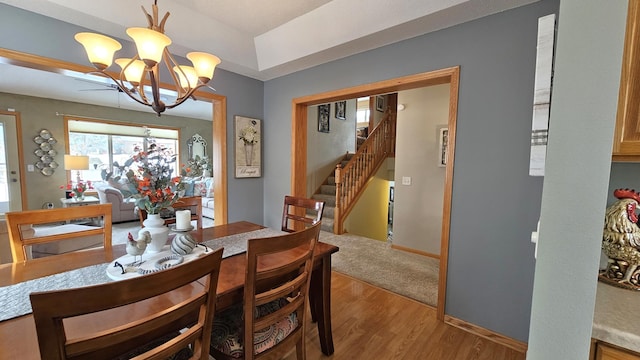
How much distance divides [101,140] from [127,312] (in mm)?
7310

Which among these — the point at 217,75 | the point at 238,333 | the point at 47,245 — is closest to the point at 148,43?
the point at 238,333

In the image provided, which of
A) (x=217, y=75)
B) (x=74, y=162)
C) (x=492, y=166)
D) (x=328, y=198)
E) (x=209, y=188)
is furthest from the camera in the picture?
(x=209, y=188)

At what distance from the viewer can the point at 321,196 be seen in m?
5.25

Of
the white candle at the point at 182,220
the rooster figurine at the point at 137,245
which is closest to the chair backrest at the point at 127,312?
the rooster figurine at the point at 137,245

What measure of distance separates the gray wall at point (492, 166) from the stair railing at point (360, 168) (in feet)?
8.58

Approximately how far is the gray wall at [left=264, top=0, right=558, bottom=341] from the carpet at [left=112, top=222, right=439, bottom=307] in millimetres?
546

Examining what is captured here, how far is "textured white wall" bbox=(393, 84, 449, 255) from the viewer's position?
364 cm

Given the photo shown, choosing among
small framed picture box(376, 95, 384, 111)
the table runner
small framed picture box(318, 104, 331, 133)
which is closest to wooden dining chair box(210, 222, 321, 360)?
the table runner

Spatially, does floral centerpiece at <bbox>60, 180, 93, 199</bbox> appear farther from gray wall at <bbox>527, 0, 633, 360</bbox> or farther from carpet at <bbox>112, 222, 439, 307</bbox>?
gray wall at <bbox>527, 0, 633, 360</bbox>

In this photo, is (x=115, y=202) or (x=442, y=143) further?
(x=115, y=202)

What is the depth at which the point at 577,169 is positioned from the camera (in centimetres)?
58

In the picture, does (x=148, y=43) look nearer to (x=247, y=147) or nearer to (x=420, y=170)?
(x=247, y=147)

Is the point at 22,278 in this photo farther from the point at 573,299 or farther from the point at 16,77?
the point at 16,77

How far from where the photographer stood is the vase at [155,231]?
1412 mm
